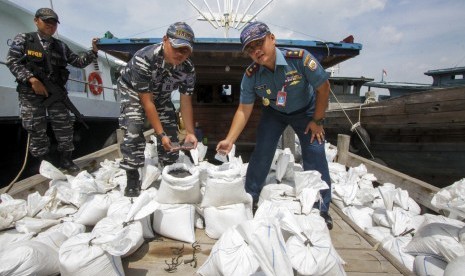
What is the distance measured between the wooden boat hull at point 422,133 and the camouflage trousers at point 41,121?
5.22 metres

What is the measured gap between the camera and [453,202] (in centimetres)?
181

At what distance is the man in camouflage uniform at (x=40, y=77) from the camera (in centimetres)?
279

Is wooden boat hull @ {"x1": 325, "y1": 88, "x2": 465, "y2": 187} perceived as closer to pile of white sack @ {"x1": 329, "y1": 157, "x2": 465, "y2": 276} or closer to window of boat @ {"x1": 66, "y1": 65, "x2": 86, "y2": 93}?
pile of white sack @ {"x1": 329, "y1": 157, "x2": 465, "y2": 276}

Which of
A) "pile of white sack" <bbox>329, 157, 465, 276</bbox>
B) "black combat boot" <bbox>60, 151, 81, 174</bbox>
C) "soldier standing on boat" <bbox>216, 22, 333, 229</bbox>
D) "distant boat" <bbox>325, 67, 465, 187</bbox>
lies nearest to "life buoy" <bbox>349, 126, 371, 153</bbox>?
"distant boat" <bbox>325, 67, 465, 187</bbox>

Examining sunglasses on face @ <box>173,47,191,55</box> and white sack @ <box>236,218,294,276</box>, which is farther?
sunglasses on face @ <box>173,47,191,55</box>

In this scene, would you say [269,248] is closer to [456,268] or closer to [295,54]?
[456,268]

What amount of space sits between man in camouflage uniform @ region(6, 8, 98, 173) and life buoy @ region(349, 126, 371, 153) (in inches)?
203

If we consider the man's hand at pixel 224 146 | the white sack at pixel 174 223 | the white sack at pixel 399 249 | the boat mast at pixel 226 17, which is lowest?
the white sack at pixel 399 249

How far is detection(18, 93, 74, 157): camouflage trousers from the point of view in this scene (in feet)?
9.38

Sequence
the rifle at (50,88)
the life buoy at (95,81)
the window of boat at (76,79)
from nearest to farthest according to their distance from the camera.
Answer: the rifle at (50,88) < the window of boat at (76,79) < the life buoy at (95,81)

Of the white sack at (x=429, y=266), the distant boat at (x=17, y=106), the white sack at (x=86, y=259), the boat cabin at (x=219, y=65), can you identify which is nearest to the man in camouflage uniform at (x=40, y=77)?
the boat cabin at (x=219, y=65)

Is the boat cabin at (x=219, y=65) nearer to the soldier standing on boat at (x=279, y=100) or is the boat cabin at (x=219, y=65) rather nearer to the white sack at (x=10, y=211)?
the soldier standing on boat at (x=279, y=100)

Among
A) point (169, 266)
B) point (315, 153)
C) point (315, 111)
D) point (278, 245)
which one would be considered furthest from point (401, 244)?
point (169, 266)

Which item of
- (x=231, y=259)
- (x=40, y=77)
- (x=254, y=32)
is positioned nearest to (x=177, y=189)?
(x=231, y=259)
